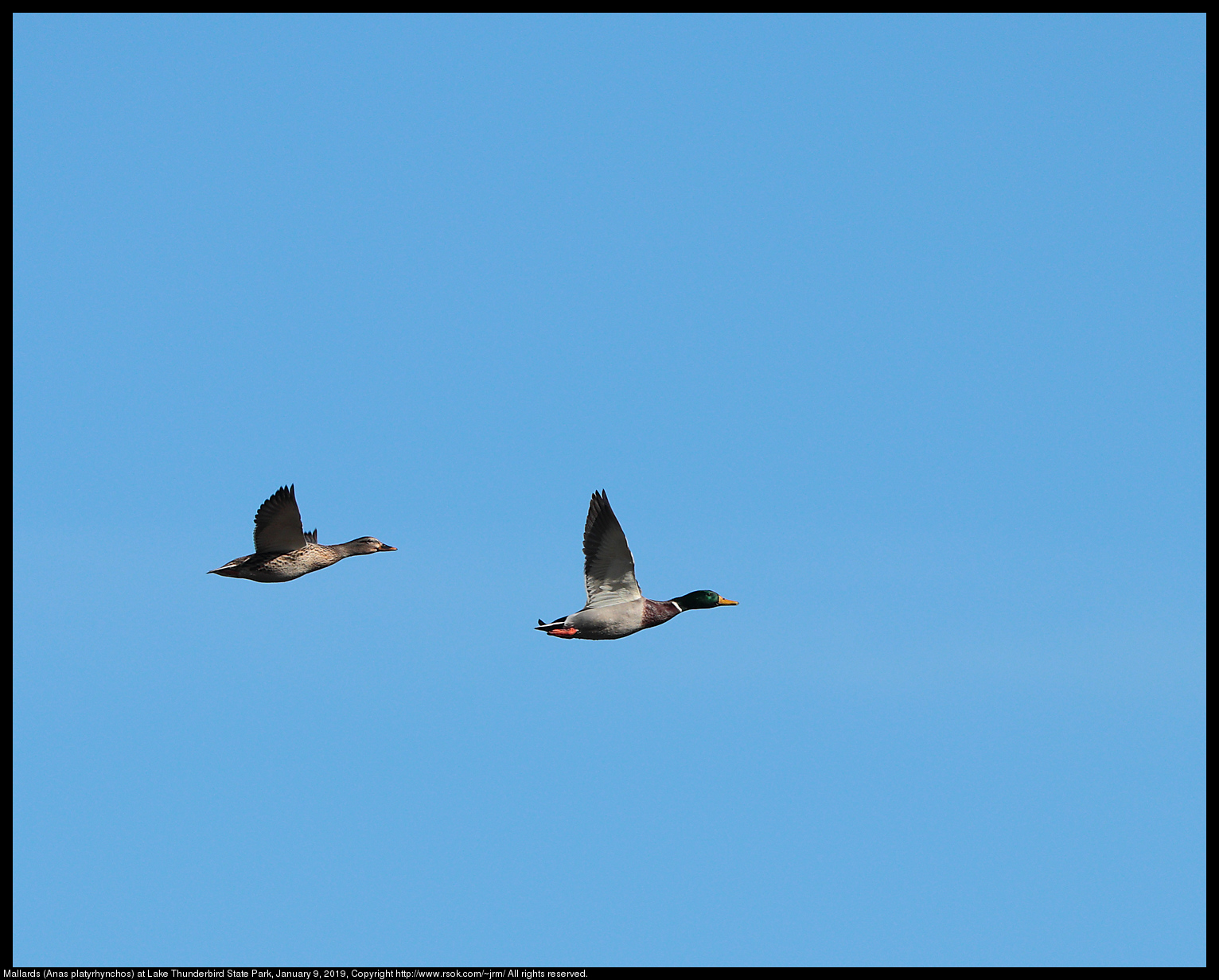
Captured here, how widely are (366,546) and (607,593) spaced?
9843 mm

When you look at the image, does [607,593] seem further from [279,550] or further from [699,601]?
[279,550]

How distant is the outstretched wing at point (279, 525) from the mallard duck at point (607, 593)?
25.9 ft

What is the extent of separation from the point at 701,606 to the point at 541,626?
4.15 meters

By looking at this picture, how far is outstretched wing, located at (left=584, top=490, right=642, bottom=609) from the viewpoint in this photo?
35.2 metres

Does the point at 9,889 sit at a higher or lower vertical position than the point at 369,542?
lower

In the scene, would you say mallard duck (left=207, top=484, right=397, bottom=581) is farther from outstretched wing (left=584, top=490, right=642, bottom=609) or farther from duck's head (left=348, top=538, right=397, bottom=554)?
outstretched wing (left=584, top=490, right=642, bottom=609)

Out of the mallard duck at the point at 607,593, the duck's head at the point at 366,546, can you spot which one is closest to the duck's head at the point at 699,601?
the mallard duck at the point at 607,593

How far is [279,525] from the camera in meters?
40.2

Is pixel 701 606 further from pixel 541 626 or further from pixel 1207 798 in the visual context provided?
pixel 1207 798

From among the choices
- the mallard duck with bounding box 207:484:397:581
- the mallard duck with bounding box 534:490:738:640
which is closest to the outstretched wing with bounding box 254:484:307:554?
the mallard duck with bounding box 207:484:397:581

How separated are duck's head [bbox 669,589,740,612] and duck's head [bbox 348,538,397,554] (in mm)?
10105

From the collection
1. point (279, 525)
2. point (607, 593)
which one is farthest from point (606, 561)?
point (279, 525)
